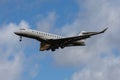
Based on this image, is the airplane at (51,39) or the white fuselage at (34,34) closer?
the white fuselage at (34,34)

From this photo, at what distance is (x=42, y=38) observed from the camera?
A: 130000mm

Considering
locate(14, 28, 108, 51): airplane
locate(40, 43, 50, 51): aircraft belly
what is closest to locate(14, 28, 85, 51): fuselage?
locate(14, 28, 108, 51): airplane

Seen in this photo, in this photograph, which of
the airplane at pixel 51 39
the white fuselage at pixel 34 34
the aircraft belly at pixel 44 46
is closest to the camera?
the white fuselage at pixel 34 34

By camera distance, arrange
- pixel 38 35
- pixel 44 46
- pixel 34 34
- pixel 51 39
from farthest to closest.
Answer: pixel 44 46 → pixel 51 39 → pixel 38 35 → pixel 34 34

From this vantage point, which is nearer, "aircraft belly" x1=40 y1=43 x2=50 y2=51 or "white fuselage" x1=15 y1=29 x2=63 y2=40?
"white fuselage" x1=15 y1=29 x2=63 y2=40

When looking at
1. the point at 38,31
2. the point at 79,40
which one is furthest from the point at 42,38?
the point at 79,40

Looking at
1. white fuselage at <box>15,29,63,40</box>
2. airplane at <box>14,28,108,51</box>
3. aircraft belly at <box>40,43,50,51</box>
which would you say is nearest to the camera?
white fuselage at <box>15,29,63,40</box>

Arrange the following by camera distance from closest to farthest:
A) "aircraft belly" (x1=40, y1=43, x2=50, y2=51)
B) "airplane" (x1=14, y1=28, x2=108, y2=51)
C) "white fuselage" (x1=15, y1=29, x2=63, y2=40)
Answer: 1. "white fuselage" (x1=15, y1=29, x2=63, y2=40)
2. "airplane" (x1=14, y1=28, x2=108, y2=51)
3. "aircraft belly" (x1=40, y1=43, x2=50, y2=51)

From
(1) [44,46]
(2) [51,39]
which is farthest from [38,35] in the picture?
(1) [44,46]

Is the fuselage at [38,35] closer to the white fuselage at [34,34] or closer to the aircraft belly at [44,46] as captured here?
the white fuselage at [34,34]

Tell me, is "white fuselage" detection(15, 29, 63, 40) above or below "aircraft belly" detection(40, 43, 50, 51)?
above

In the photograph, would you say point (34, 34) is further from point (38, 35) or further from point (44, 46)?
point (44, 46)

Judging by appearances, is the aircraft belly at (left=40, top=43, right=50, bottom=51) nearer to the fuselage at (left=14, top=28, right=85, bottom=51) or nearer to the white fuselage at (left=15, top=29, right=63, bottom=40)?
the fuselage at (left=14, top=28, right=85, bottom=51)

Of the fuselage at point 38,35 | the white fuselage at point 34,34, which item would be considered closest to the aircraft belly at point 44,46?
the fuselage at point 38,35
